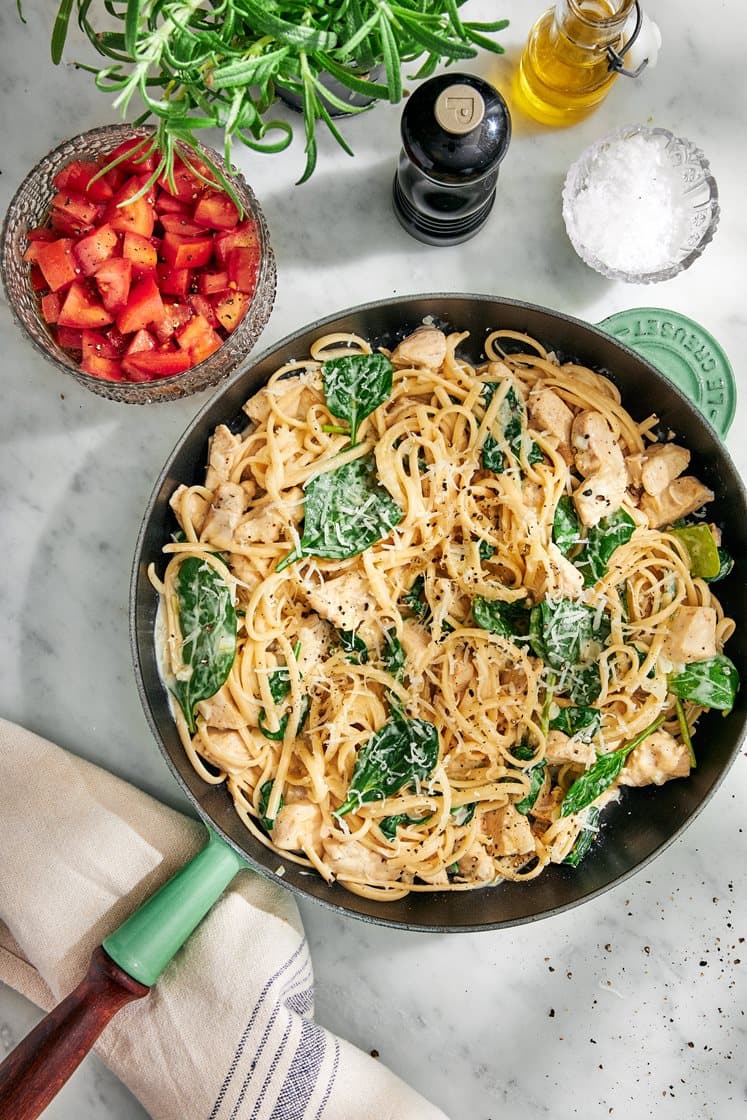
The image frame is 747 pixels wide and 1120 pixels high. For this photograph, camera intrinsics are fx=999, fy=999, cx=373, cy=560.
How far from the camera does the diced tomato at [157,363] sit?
87.4 inches

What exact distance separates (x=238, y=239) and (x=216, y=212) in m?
0.07

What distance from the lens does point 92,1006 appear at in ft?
6.79

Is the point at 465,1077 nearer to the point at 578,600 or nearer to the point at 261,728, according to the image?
the point at 261,728

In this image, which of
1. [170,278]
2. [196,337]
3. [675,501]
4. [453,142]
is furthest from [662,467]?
[170,278]

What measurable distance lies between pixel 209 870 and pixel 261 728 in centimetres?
33

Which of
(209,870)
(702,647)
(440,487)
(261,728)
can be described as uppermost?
(440,487)

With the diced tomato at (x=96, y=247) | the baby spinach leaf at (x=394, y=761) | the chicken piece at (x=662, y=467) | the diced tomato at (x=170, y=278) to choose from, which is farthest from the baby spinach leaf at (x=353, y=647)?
the diced tomato at (x=96, y=247)

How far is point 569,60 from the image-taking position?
233 centimetres

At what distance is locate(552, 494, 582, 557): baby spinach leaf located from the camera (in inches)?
87.1

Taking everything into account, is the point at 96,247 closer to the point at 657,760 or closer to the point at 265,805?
the point at 265,805

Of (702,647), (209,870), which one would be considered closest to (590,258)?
(702,647)

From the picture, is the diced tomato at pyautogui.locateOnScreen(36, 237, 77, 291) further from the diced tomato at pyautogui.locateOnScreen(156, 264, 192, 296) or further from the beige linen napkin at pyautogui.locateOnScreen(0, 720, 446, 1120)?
the beige linen napkin at pyautogui.locateOnScreen(0, 720, 446, 1120)

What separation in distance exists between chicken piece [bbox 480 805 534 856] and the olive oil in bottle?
5.56 ft

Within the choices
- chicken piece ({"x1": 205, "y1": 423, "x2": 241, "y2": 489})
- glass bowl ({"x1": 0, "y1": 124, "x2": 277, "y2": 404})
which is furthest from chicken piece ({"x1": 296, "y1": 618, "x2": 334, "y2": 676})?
glass bowl ({"x1": 0, "y1": 124, "x2": 277, "y2": 404})
